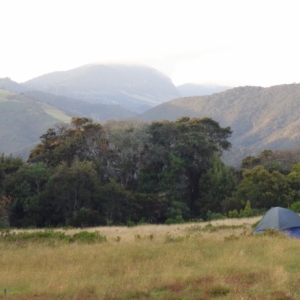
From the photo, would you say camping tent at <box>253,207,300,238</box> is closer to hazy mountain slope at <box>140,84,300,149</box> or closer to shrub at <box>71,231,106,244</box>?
shrub at <box>71,231,106,244</box>

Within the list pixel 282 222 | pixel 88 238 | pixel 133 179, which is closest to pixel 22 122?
pixel 133 179

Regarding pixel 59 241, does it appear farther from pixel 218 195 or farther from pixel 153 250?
pixel 218 195

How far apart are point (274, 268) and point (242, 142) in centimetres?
13103

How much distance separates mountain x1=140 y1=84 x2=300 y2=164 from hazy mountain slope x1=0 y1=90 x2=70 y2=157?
38.8m

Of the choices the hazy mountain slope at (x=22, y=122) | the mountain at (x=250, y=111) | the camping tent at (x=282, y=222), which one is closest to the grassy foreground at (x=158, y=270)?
the camping tent at (x=282, y=222)

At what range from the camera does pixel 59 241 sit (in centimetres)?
1420

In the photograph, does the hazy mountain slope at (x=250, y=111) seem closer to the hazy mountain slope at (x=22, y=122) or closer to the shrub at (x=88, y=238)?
the hazy mountain slope at (x=22, y=122)

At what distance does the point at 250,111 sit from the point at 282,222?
146567 mm

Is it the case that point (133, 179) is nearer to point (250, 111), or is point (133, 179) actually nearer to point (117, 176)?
point (117, 176)

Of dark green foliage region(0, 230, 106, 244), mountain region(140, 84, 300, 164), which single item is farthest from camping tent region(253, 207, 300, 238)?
mountain region(140, 84, 300, 164)

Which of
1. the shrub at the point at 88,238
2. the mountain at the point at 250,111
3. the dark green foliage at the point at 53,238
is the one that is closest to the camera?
the shrub at the point at 88,238

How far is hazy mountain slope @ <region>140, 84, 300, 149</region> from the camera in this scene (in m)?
135

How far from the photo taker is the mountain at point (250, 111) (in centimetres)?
13425

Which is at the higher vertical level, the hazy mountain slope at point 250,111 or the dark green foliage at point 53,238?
the hazy mountain slope at point 250,111
